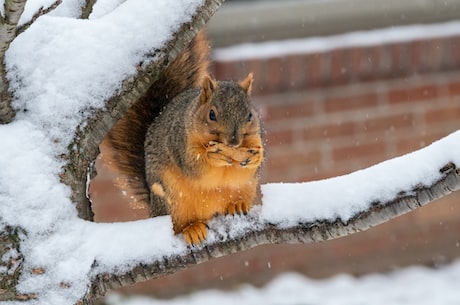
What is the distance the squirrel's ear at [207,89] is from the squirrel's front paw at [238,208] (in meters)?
0.24

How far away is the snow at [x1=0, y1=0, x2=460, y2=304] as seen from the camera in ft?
4.33

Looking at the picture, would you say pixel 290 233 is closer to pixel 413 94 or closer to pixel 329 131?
pixel 329 131

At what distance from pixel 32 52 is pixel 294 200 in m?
0.48

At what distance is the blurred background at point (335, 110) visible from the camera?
334cm

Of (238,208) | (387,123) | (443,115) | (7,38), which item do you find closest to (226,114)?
(238,208)

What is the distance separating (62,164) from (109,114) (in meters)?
0.11

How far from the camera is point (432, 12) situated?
371 cm

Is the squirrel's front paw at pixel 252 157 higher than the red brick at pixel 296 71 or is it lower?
higher

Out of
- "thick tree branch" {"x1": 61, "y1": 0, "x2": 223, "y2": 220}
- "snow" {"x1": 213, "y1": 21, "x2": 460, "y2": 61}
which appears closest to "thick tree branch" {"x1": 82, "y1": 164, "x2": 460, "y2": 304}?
"thick tree branch" {"x1": 61, "y1": 0, "x2": 223, "y2": 220}

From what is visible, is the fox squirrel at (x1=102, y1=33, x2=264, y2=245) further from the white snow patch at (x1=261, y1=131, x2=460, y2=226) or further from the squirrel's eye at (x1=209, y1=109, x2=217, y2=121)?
the white snow patch at (x1=261, y1=131, x2=460, y2=226)

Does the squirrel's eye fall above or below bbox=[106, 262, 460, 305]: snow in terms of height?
above

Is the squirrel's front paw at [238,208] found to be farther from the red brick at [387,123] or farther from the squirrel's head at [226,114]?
the red brick at [387,123]

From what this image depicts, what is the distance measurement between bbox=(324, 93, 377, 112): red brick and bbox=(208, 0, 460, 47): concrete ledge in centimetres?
33

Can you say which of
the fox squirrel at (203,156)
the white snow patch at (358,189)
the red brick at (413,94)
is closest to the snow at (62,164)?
the white snow patch at (358,189)
